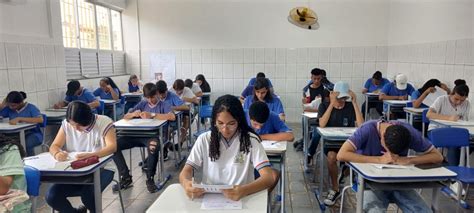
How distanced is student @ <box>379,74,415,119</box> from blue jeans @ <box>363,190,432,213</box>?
4.21 meters

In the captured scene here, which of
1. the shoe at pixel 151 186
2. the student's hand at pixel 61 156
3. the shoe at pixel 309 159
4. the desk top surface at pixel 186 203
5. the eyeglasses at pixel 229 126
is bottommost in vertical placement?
the shoe at pixel 151 186

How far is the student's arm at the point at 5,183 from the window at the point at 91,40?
182 inches

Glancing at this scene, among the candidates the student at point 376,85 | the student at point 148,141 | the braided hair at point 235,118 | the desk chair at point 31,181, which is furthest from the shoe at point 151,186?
the student at point 376,85

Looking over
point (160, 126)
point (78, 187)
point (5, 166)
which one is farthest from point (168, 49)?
point (5, 166)

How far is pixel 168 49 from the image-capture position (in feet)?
26.6

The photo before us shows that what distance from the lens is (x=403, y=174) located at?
6.96 ft

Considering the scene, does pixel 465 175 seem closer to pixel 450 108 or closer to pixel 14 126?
pixel 450 108

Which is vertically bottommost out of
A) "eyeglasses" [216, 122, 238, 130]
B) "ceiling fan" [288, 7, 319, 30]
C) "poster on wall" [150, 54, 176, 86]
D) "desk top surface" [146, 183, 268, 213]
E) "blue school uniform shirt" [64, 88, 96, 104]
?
"desk top surface" [146, 183, 268, 213]

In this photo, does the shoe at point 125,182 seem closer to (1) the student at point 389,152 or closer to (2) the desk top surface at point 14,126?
(2) the desk top surface at point 14,126

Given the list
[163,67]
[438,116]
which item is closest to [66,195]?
[438,116]

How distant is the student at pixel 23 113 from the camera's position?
4078mm

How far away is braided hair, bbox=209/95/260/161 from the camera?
1.97 metres

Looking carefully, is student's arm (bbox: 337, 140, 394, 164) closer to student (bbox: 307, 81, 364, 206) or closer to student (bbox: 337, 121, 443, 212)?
student (bbox: 337, 121, 443, 212)

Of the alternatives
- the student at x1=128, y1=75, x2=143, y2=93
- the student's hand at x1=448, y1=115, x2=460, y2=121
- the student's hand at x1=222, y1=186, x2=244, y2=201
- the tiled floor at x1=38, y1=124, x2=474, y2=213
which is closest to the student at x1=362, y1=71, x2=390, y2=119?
the student's hand at x1=448, y1=115, x2=460, y2=121
